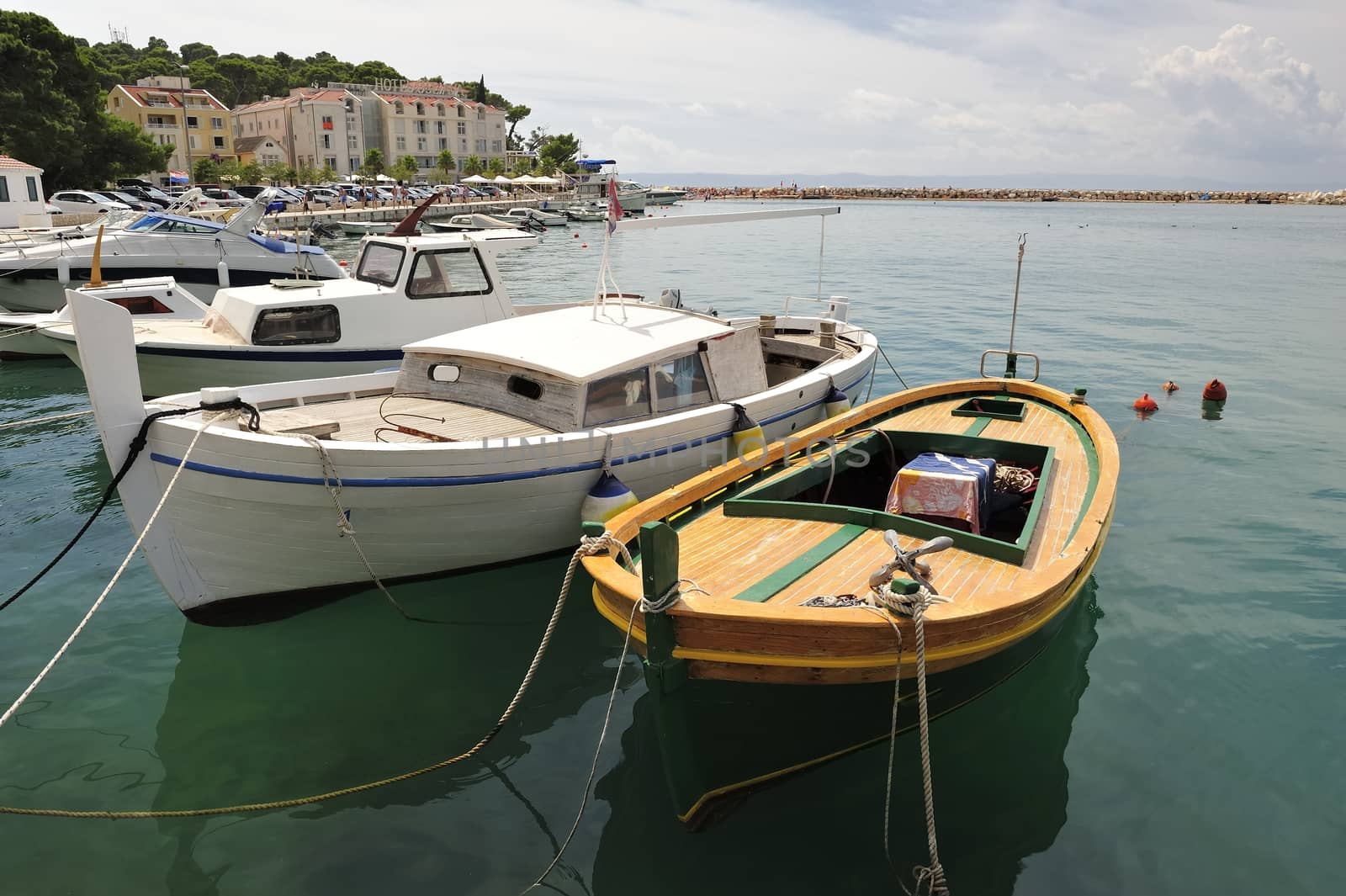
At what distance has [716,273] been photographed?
139 ft

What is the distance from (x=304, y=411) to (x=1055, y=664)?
25.9ft

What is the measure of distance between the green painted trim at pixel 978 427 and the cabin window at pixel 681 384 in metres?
2.93

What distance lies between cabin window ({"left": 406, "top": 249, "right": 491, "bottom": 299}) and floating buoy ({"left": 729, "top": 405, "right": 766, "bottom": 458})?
6.41 meters

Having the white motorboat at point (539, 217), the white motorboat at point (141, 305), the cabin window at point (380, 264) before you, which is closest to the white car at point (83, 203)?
the white motorboat at point (539, 217)

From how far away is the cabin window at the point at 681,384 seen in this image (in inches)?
376

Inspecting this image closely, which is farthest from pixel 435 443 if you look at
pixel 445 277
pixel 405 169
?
pixel 405 169

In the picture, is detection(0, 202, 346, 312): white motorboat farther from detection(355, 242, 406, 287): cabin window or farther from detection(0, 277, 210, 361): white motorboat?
detection(355, 242, 406, 287): cabin window

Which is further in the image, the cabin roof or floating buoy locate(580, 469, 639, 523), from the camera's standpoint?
the cabin roof

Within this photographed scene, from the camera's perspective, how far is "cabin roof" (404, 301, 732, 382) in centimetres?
Result: 908

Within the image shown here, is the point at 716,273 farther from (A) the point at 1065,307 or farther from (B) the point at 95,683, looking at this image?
(B) the point at 95,683

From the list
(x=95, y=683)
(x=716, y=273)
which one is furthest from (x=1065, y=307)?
(x=95, y=683)

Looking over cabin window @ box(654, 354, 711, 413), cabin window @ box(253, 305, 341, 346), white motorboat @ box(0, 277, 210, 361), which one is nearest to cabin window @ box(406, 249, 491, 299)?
cabin window @ box(253, 305, 341, 346)

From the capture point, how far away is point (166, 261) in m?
22.0

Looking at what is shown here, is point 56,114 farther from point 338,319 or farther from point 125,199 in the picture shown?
point 338,319
